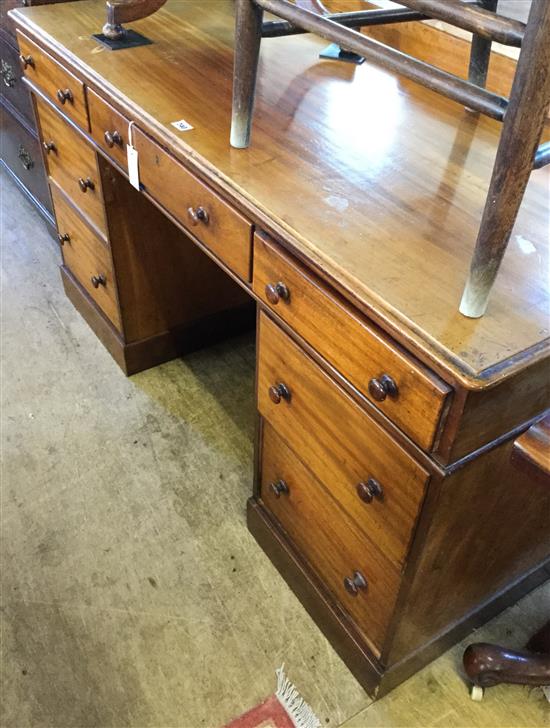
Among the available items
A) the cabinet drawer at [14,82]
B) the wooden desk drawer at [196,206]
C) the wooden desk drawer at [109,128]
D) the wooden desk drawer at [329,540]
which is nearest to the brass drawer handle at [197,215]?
the wooden desk drawer at [196,206]

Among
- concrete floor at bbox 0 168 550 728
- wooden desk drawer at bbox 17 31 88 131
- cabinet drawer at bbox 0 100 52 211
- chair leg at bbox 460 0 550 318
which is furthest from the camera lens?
cabinet drawer at bbox 0 100 52 211

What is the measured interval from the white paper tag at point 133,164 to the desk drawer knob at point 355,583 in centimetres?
86

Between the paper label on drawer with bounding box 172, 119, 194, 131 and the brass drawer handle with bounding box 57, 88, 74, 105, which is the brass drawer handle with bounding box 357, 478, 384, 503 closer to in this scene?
the paper label on drawer with bounding box 172, 119, 194, 131

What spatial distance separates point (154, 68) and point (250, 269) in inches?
23.8

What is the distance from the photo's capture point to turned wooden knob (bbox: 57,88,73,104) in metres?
1.44

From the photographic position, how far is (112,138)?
131 centimetres

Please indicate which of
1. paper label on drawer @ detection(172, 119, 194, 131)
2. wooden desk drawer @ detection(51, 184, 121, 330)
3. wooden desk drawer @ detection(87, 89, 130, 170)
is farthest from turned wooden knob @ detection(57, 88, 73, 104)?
paper label on drawer @ detection(172, 119, 194, 131)

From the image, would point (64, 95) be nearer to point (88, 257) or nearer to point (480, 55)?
point (88, 257)

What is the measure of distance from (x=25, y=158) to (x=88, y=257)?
73cm

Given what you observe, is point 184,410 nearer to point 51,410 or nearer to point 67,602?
point 51,410

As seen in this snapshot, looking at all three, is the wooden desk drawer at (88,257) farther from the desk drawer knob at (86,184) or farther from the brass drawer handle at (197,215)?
the brass drawer handle at (197,215)

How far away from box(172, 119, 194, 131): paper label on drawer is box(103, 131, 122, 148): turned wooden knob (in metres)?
0.21

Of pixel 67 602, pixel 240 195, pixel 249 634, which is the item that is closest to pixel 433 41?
pixel 240 195

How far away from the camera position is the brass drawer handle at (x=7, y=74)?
2.10 m
